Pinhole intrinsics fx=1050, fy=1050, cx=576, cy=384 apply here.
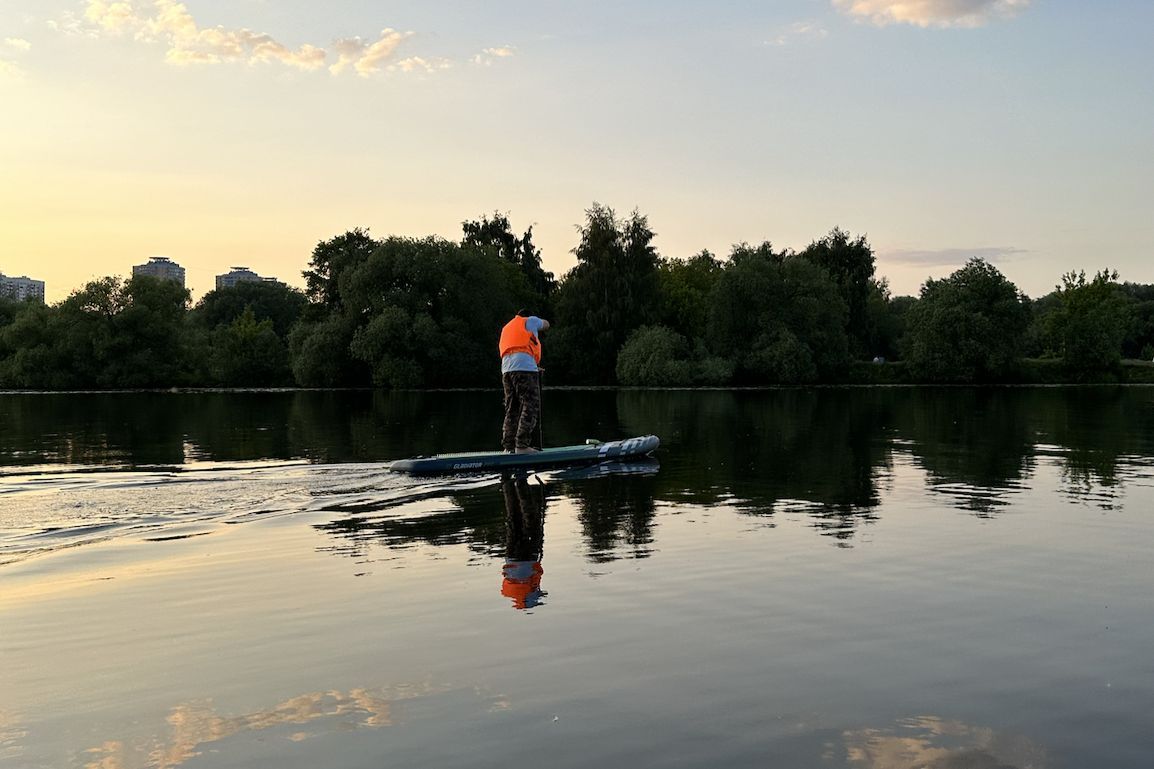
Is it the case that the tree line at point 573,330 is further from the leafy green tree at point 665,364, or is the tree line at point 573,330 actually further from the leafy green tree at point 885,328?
the leafy green tree at point 885,328

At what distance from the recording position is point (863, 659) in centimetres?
834

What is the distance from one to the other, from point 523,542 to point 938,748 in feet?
25.6

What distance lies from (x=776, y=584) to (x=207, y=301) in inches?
6186

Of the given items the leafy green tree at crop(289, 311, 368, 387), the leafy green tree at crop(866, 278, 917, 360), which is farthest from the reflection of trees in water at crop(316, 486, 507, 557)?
the leafy green tree at crop(866, 278, 917, 360)

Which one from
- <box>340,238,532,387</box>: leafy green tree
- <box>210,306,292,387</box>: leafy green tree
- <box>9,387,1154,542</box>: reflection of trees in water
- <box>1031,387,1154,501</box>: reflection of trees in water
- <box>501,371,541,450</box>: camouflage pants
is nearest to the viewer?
<box>9,387,1154,542</box>: reflection of trees in water

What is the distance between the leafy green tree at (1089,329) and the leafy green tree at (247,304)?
102 m

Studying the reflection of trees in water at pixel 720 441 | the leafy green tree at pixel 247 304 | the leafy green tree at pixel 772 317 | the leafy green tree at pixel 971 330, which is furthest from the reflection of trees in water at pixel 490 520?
the leafy green tree at pixel 247 304

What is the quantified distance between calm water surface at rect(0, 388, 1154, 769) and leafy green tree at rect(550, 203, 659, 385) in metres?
72.5

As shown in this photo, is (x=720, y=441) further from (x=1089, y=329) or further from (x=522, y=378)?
(x=1089, y=329)

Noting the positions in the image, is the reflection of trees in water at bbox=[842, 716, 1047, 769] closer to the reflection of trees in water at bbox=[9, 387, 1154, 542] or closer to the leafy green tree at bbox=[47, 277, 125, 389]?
the reflection of trees in water at bbox=[9, 387, 1154, 542]

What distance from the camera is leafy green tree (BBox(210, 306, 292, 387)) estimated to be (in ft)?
318

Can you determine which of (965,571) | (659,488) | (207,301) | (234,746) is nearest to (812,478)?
(659,488)

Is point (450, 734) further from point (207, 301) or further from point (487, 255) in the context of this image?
point (207, 301)

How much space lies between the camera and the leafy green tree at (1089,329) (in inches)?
3999
